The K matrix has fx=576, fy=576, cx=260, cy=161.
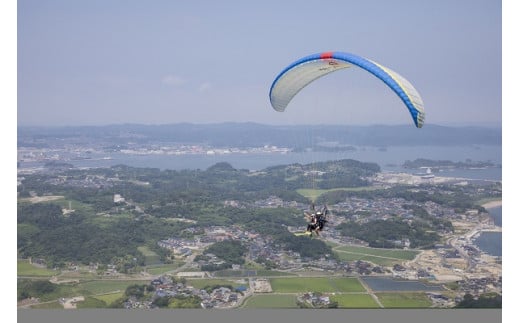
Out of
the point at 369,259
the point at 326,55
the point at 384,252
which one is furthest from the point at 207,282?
the point at 326,55

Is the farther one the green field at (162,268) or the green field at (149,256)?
the green field at (149,256)

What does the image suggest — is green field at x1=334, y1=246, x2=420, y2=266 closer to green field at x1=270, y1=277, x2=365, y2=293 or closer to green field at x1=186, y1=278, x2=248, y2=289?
green field at x1=270, y1=277, x2=365, y2=293

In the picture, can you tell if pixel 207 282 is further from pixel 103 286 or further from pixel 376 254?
pixel 376 254

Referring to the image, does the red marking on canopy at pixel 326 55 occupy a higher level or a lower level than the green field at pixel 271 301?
higher

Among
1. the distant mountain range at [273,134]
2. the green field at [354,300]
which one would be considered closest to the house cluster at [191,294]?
the green field at [354,300]

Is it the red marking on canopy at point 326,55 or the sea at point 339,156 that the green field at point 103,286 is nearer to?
the red marking on canopy at point 326,55

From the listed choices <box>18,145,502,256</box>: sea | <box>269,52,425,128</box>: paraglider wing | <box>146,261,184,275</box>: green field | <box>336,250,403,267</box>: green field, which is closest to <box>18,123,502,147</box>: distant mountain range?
<box>18,145,502,256</box>: sea
